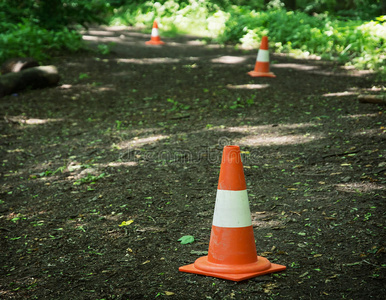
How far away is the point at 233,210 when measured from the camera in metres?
2.89

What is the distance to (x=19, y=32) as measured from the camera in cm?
1008

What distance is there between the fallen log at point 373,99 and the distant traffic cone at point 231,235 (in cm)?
411

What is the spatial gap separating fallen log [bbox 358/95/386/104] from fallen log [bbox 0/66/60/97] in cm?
582

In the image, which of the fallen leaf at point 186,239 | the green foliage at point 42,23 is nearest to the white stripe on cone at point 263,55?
the green foliage at point 42,23

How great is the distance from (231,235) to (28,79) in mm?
6909

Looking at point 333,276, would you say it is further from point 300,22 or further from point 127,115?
point 300,22

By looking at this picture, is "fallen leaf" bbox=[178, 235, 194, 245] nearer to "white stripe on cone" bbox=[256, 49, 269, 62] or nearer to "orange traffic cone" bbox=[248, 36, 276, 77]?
"orange traffic cone" bbox=[248, 36, 276, 77]

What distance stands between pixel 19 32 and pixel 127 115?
185 inches

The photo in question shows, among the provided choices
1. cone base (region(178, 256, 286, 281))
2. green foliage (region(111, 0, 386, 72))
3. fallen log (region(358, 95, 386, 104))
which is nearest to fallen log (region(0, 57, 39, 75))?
green foliage (region(111, 0, 386, 72))

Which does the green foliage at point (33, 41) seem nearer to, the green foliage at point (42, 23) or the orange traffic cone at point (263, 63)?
the green foliage at point (42, 23)

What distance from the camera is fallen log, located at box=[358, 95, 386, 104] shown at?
243 inches

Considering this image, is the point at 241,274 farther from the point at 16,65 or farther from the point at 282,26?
the point at 282,26

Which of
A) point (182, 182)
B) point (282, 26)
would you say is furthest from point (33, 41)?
point (182, 182)

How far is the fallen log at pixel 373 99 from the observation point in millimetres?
6164
